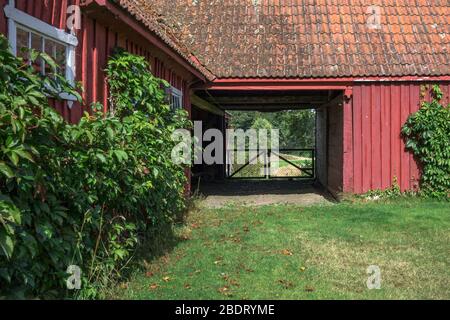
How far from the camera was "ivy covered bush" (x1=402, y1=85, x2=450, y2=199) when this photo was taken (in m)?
10.0

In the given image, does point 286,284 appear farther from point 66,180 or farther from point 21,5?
point 21,5

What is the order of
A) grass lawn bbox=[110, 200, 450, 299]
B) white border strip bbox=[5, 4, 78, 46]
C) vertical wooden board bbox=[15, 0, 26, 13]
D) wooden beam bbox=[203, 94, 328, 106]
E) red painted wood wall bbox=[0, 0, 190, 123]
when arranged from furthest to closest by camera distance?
1. wooden beam bbox=[203, 94, 328, 106]
2. grass lawn bbox=[110, 200, 450, 299]
3. red painted wood wall bbox=[0, 0, 190, 123]
4. vertical wooden board bbox=[15, 0, 26, 13]
5. white border strip bbox=[5, 4, 78, 46]

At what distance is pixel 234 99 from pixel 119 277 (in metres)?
10.5

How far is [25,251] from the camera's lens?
2.91 meters

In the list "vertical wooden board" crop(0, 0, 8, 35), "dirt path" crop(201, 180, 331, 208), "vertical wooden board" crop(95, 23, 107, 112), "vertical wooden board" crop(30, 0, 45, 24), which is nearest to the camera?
"vertical wooden board" crop(0, 0, 8, 35)

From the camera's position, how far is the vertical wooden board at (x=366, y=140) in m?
10.4

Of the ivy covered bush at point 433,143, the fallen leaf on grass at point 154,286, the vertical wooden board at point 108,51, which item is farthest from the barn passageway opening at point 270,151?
the fallen leaf on grass at point 154,286

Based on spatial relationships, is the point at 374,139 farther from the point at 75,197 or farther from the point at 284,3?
the point at 75,197

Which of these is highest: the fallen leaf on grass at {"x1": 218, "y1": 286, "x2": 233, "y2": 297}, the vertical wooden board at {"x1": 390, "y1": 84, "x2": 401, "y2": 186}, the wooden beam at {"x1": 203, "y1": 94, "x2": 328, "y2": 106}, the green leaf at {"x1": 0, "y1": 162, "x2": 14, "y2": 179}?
the wooden beam at {"x1": 203, "y1": 94, "x2": 328, "y2": 106}

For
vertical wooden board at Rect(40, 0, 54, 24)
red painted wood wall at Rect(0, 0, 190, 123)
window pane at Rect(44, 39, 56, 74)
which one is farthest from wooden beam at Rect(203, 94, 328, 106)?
vertical wooden board at Rect(40, 0, 54, 24)

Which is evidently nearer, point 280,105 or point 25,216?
point 25,216

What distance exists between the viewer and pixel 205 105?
45.8ft

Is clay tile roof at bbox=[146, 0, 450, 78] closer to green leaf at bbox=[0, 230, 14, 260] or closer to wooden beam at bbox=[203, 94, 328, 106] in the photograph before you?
wooden beam at bbox=[203, 94, 328, 106]
